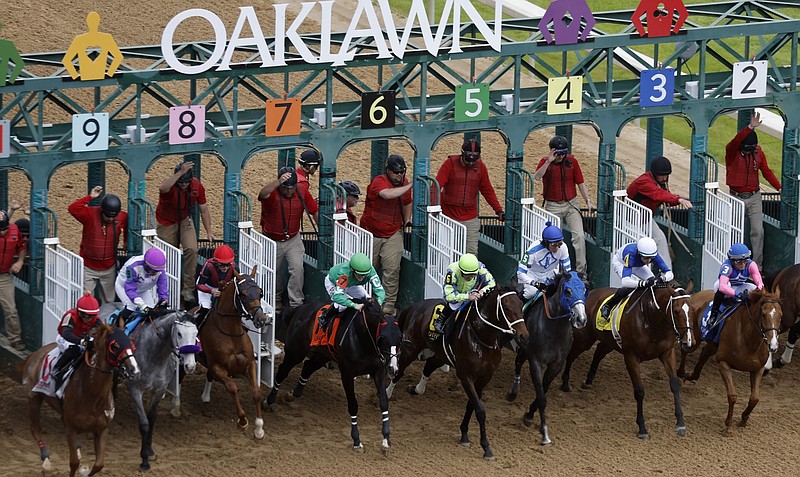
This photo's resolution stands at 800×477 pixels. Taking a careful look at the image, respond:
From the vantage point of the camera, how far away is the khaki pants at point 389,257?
19938 millimetres

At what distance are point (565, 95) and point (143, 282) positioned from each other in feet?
17.1

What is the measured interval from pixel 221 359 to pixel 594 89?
5.39 meters

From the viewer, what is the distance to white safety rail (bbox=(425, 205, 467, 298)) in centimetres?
1970

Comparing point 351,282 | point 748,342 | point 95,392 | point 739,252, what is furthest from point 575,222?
point 95,392

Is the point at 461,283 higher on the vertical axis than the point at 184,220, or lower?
lower

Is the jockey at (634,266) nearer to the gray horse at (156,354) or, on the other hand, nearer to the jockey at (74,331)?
the gray horse at (156,354)

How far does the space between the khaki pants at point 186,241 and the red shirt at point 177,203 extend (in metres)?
0.06

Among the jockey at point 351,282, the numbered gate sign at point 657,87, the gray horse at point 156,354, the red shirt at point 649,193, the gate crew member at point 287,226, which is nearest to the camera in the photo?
the gray horse at point 156,354

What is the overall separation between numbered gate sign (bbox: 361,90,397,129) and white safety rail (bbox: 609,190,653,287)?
2.65 metres

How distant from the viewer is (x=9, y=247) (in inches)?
721

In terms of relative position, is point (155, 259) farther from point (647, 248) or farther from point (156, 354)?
point (647, 248)

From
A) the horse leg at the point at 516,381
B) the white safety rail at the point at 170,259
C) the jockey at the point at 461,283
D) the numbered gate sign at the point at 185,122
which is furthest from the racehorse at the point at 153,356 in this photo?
the horse leg at the point at 516,381

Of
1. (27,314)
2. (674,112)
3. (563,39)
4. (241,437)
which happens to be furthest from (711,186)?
(27,314)

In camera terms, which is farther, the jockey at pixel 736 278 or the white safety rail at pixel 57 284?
the jockey at pixel 736 278
